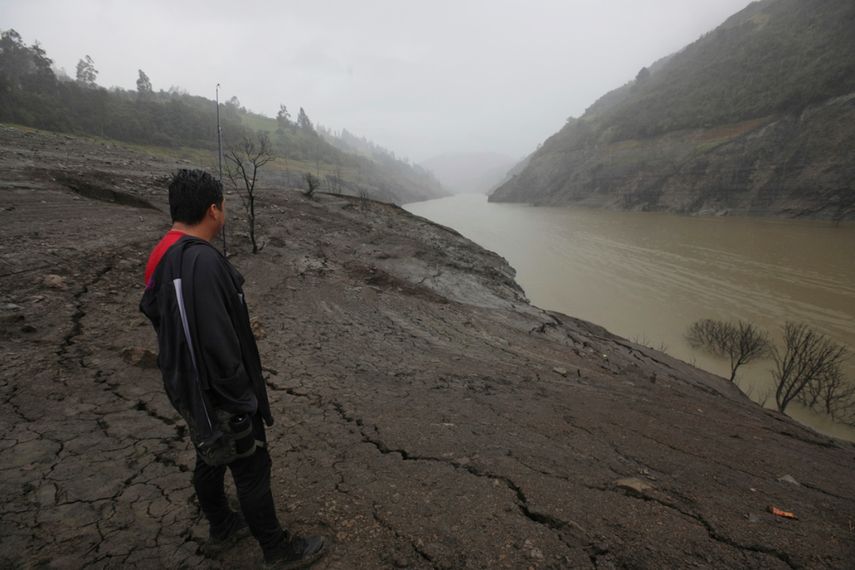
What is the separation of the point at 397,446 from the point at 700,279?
24.4m

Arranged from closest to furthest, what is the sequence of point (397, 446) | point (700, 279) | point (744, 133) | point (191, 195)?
point (191, 195) → point (397, 446) → point (700, 279) → point (744, 133)

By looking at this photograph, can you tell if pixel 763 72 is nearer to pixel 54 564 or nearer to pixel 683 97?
pixel 683 97

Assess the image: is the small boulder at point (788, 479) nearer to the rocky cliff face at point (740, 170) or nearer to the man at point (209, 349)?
the man at point (209, 349)

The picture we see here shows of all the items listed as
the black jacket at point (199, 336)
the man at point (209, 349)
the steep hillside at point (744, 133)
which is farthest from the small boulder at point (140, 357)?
the steep hillside at point (744, 133)

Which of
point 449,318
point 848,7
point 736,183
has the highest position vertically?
point 848,7

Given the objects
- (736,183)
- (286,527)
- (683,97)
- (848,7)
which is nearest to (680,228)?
(736,183)

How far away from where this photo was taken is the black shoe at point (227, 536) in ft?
7.13

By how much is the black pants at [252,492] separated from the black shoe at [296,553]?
0.18 ft

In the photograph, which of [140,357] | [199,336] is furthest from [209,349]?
[140,357]

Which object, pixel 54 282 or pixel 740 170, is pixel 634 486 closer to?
pixel 54 282

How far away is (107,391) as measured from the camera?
3791 millimetres

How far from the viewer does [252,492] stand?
1.86 metres

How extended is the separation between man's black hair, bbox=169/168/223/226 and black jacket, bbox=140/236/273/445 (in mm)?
169

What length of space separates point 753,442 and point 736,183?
177 ft
